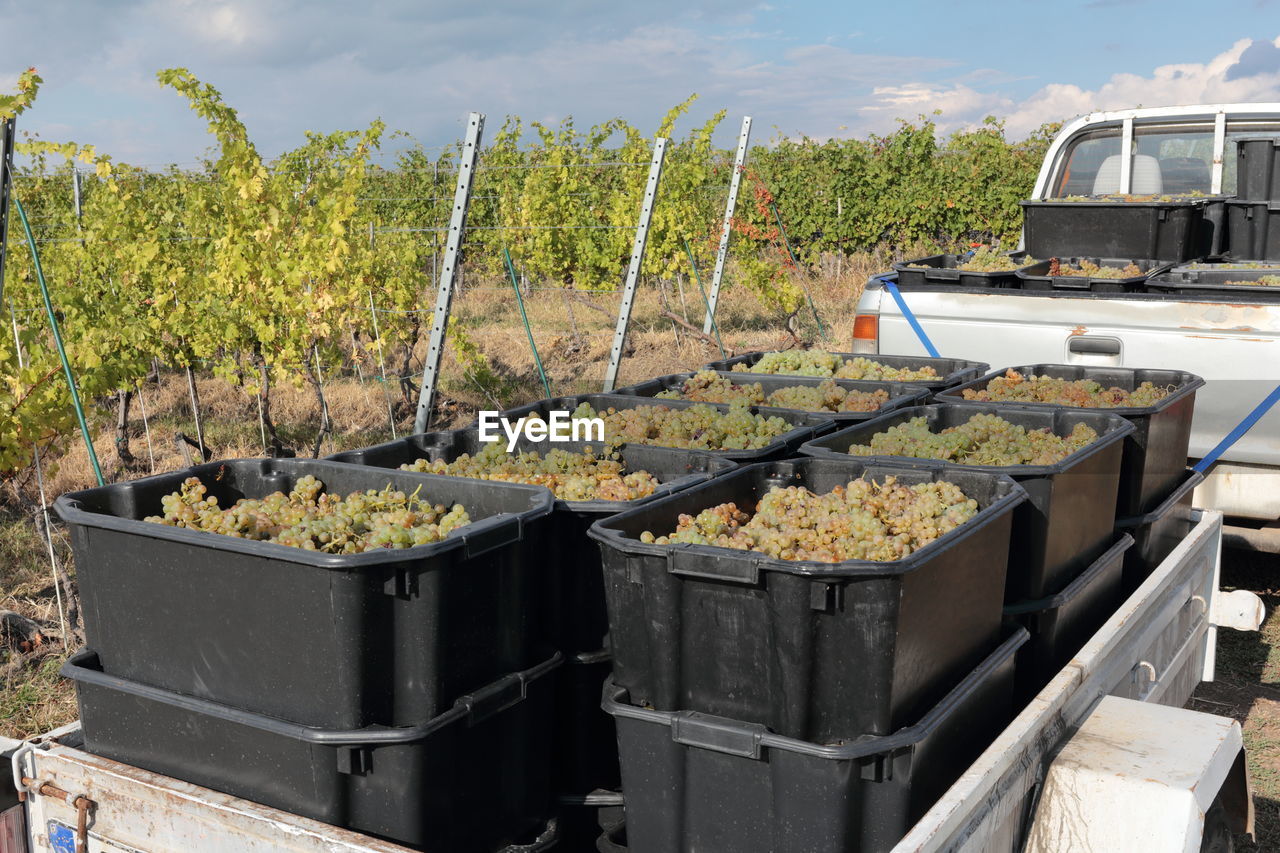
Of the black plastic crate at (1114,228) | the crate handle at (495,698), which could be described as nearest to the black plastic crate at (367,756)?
the crate handle at (495,698)

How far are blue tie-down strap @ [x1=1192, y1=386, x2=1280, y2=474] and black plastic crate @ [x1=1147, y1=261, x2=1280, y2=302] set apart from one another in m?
0.36

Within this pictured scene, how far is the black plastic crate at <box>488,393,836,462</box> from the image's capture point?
109 inches

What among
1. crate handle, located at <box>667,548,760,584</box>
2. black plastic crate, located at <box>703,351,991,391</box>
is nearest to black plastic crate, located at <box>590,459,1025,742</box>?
crate handle, located at <box>667,548,760,584</box>

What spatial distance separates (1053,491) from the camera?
2410mm

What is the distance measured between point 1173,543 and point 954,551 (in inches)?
72.2

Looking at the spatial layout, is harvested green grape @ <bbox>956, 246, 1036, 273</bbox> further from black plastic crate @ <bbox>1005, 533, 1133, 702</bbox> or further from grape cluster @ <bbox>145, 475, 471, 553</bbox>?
grape cluster @ <bbox>145, 475, 471, 553</bbox>

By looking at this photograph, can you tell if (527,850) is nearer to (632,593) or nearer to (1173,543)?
(632,593)

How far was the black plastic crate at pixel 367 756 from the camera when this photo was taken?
1.80 m

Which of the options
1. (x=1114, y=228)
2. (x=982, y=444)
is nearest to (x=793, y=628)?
(x=982, y=444)

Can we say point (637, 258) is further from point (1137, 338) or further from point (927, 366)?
point (1137, 338)

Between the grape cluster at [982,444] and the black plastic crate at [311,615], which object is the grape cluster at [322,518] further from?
the grape cluster at [982,444]

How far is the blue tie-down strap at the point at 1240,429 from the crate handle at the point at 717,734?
8.86 feet

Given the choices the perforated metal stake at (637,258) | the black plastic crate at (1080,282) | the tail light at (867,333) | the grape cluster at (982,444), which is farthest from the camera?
the perforated metal stake at (637,258)

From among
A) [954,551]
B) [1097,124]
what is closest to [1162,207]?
[1097,124]
